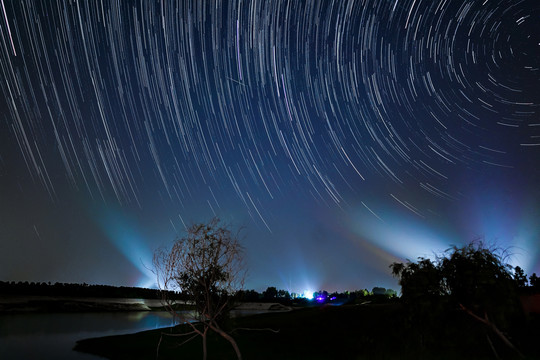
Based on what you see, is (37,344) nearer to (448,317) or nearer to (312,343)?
(312,343)

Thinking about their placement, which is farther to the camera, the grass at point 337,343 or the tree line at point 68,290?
the tree line at point 68,290

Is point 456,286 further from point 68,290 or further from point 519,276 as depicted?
point 68,290

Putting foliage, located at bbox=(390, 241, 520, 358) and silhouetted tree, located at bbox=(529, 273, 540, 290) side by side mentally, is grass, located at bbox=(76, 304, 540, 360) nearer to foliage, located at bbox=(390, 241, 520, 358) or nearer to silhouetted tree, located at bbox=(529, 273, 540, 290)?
foliage, located at bbox=(390, 241, 520, 358)

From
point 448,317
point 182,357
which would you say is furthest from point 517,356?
point 182,357

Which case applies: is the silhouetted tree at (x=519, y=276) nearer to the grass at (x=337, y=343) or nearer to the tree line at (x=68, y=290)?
the grass at (x=337, y=343)

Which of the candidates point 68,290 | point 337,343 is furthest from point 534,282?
point 68,290

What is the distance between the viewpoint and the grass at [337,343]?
1975cm

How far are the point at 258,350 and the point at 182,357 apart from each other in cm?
525

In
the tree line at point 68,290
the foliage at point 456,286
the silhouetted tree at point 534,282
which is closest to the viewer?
the foliage at point 456,286

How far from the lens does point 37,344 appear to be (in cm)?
3133

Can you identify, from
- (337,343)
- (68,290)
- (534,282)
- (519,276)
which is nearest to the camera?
(519,276)

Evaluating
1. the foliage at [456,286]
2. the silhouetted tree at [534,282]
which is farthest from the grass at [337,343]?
the silhouetted tree at [534,282]

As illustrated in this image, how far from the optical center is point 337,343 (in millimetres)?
28984

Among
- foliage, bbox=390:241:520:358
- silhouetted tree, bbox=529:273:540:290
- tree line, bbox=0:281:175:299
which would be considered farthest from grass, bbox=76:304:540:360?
tree line, bbox=0:281:175:299
